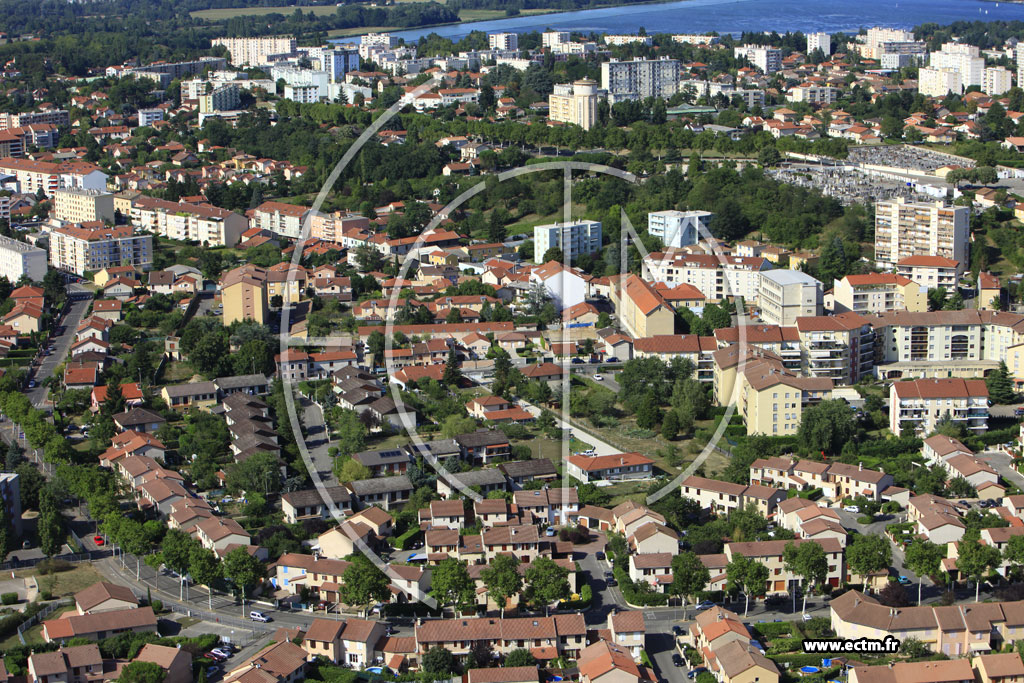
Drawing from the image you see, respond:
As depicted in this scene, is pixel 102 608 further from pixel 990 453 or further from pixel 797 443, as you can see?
pixel 990 453

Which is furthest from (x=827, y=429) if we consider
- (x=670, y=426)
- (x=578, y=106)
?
(x=578, y=106)

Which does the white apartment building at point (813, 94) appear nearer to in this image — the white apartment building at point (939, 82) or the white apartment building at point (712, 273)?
the white apartment building at point (939, 82)

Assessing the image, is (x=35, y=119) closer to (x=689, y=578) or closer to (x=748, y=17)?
(x=689, y=578)

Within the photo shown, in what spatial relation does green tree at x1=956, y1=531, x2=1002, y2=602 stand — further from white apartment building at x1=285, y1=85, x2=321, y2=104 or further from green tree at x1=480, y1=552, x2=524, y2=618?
white apartment building at x1=285, y1=85, x2=321, y2=104

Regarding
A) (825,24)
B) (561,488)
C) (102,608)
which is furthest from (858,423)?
(825,24)

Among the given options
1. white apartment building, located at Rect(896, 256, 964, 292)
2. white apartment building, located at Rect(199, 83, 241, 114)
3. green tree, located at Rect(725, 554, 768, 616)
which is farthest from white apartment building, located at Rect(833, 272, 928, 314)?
white apartment building, located at Rect(199, 83, 241, 114)

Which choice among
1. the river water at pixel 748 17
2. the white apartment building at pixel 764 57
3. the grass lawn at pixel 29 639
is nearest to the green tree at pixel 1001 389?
the grass lawn at pixel 29 639
